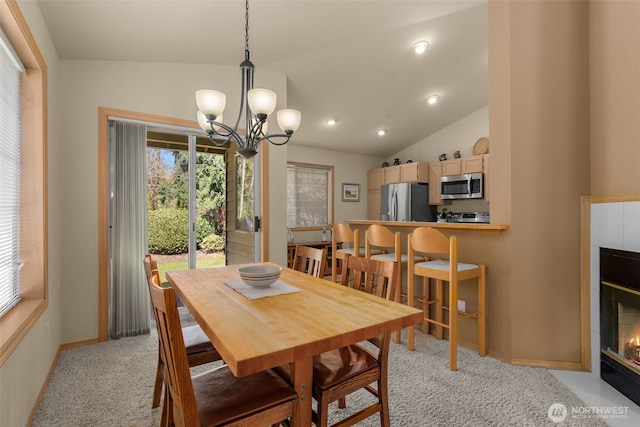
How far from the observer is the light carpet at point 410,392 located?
173 cm

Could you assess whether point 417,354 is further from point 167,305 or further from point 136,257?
point 136,257

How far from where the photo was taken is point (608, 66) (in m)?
2.15

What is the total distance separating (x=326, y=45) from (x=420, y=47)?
1.14 meters

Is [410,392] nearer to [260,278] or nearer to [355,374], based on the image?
[355,374]

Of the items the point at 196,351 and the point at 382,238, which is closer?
the point at 196,351

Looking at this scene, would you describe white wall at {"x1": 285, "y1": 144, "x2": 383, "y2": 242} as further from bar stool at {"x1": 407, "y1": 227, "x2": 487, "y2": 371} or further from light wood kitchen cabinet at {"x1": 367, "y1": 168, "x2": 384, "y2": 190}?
bar stool at {"x1": 407, "y1": 227, "x2": 487, "y2": 371}

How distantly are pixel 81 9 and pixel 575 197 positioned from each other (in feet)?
12.4

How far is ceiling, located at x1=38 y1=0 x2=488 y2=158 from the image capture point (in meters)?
2.31

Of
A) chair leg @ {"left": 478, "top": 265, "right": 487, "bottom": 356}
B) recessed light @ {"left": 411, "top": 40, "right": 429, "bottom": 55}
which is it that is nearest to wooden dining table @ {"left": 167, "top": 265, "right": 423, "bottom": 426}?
chair leg @ {"left": 478, "top": 265, "right": 487, "bottom": 356}

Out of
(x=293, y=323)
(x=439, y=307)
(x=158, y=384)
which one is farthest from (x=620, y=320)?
(x=158, y=384)

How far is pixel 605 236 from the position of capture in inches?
83.4

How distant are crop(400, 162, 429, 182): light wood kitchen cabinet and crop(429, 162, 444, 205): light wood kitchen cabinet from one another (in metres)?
0.09

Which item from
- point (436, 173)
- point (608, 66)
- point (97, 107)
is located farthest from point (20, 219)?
point (436, 173)

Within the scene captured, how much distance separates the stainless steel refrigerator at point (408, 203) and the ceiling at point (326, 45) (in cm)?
117
